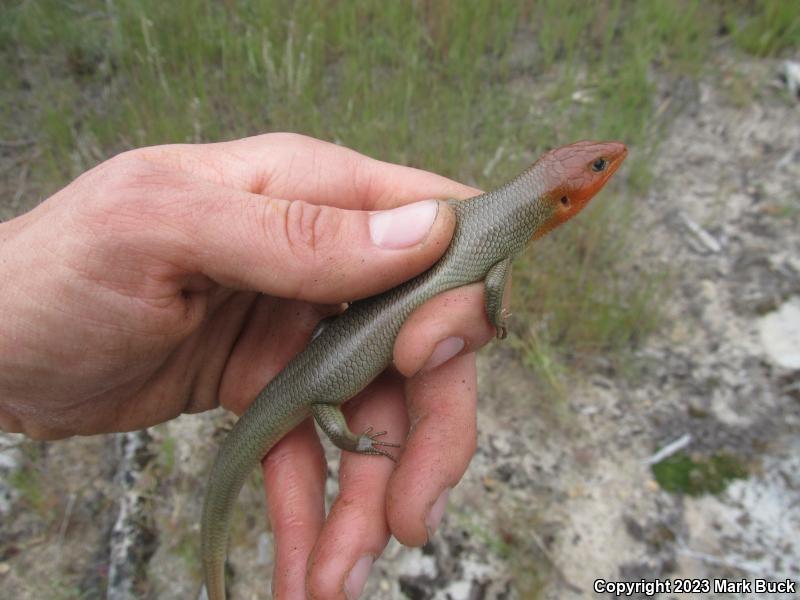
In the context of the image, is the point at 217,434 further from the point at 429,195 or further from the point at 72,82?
the point at 72,82

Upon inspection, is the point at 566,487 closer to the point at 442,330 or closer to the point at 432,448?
the point at 432,448

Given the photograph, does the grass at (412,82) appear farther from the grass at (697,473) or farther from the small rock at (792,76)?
the grass at (697,473)

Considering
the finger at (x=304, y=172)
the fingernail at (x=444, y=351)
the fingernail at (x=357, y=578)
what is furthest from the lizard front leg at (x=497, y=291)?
the fingernail at (x=357, y=578)

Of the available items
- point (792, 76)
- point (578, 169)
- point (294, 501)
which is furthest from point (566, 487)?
point (792, 76)

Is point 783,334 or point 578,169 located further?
point 783,334

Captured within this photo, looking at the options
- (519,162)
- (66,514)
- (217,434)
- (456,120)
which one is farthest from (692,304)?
(66,514)

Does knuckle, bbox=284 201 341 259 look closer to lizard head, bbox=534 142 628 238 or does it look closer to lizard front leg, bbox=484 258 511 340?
lizard front leg, bbox=484 258 511 340
